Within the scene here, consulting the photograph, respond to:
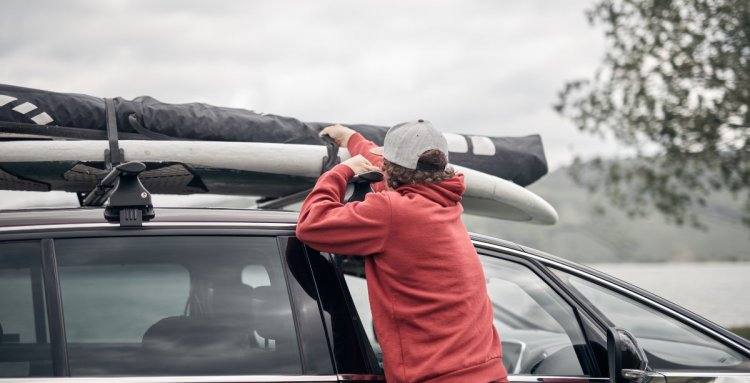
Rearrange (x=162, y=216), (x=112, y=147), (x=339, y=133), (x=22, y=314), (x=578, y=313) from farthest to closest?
1. (x=339, y=133)
2. (x=578, y=313)
3. (x=112, y=147)
4. (x=162, y=216)
5. (x=22, y=314)

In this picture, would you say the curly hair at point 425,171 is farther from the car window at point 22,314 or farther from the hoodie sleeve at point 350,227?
the car window at point 22,314

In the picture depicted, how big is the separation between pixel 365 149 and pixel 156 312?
1113 millimetres

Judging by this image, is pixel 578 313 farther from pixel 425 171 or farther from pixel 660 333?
pixel 425 171

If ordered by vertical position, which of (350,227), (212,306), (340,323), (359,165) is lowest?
(340,323)

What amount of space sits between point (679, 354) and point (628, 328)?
8.4 inches

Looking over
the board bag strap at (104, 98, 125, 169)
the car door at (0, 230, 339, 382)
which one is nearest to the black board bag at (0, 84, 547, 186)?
the board bag strap at (104, 98, 125, 169)

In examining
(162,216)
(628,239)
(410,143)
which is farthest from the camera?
(628,239)

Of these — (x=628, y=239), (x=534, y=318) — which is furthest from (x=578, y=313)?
(x=628, y=239)

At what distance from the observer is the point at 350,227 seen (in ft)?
10.2

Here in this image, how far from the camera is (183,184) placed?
399cm

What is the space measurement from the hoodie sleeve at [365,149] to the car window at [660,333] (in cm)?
77

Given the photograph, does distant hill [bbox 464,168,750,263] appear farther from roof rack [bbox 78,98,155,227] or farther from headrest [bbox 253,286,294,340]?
roof rack [bbox 78,98,155,227]

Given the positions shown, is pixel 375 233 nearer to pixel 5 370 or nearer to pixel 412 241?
pixel 412 241

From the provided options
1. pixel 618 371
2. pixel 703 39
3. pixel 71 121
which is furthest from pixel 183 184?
pixel 703 39
